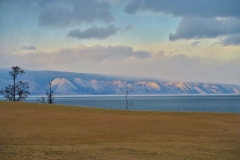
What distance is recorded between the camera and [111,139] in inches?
1053

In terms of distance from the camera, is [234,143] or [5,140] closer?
[5,140]

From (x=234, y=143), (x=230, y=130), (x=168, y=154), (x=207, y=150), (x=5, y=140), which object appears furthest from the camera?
(x=230, y=130)

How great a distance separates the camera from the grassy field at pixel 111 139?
19.2m

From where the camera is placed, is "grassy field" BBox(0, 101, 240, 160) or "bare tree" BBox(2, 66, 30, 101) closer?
"grassy field" BBox(0, 101, 240, 160)

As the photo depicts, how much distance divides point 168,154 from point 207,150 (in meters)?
3.52

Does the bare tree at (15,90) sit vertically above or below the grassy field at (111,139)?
above

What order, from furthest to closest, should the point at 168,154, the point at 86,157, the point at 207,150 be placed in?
the point at 207,150
the point at 168,154
the point at 86,157

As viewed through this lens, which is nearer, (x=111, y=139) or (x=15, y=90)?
(x=111, y=139)

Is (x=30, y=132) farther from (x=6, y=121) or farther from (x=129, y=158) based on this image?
(x=129, y=158)

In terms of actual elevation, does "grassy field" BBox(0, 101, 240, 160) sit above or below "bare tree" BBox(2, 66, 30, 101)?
below

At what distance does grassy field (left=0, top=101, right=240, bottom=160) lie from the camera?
1917 centimetres

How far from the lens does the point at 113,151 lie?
66.6 ft

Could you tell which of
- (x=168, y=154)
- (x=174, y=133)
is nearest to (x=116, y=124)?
(x=174, y=133)

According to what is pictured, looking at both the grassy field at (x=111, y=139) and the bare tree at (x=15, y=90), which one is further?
the bare tree at (x=15, y=90)
